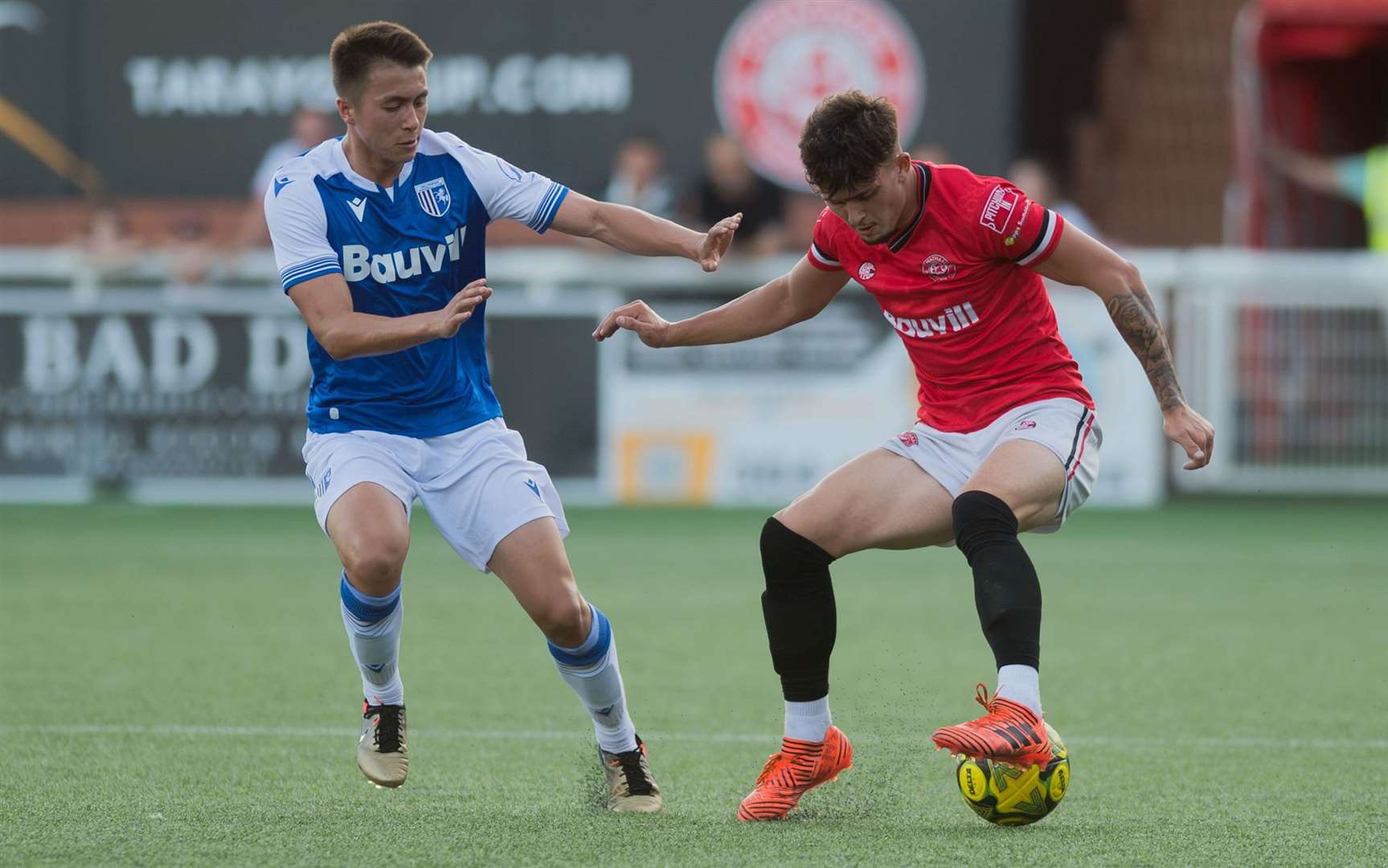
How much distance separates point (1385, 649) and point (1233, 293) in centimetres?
603

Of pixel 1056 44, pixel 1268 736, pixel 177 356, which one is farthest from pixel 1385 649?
pixel 1056 44

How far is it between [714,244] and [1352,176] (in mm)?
11974

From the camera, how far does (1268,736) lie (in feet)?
19.8

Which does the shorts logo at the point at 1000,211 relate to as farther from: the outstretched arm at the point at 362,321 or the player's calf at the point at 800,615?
the outstretched arm at the point at 362,321

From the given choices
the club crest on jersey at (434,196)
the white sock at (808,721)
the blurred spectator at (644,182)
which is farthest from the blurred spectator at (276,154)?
the white sock at (808,721)

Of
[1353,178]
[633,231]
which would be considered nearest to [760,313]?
[633,231]

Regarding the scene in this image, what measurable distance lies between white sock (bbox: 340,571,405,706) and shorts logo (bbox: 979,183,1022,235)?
1.83 meters

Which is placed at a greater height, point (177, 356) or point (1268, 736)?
point (177, 356)

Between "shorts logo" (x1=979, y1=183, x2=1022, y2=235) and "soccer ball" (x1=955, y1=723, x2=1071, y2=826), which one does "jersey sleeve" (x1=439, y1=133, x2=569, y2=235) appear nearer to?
"shorts logo" (x1=979, y1=183, x2=1022, y2=235)

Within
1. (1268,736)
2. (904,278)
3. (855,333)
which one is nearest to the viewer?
(904,278)

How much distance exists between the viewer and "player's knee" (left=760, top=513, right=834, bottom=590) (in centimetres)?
514

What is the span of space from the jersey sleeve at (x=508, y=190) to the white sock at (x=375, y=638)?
3.55 feet

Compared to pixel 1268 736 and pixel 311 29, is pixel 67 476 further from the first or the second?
pixel 1268 736

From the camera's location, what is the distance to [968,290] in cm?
511
